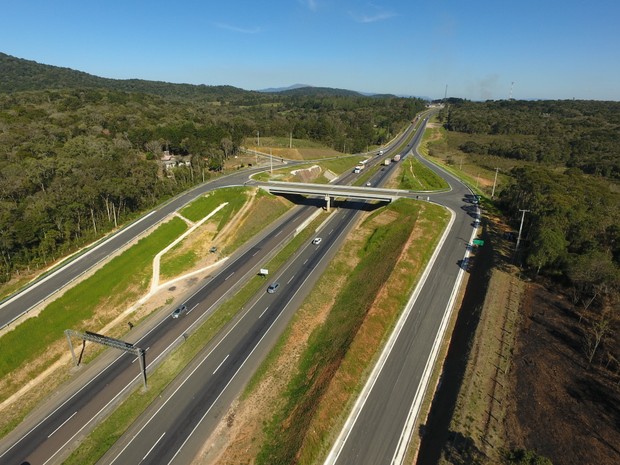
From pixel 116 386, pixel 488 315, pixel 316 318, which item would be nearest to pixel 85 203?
pixel 116 386

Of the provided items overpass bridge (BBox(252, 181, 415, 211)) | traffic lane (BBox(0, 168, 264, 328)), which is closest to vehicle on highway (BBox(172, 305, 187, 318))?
traffic lane (BBox(0, 168, 264, 328))

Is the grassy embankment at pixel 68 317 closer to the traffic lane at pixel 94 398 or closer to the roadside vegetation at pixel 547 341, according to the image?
the traffic lane at pixel 94 398

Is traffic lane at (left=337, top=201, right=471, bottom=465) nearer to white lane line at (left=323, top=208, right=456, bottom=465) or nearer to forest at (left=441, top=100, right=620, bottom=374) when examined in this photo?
white lane line at (left=323, top=208, right=456, bottom=465)

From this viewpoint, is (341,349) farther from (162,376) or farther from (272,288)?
(162,376)

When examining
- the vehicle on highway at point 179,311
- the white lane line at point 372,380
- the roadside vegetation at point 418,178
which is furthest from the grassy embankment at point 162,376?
the roadside vegetation at point 418,178

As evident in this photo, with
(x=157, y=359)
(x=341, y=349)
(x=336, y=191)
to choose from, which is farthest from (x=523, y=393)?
(x=336, y=191)
